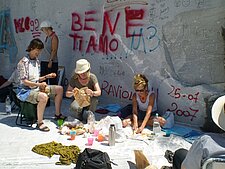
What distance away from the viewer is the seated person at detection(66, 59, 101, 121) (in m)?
5.84

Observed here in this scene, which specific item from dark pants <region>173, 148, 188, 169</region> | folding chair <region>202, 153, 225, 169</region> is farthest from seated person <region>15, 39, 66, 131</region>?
folding chair <region>202, 153, 225, 169</region>

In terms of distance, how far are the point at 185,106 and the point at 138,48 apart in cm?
148

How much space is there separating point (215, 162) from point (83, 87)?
3.80 m

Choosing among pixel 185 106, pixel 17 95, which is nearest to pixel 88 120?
pixel 17 95

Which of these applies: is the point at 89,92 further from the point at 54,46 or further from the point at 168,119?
the point at 54,46

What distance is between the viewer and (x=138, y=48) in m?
6.73

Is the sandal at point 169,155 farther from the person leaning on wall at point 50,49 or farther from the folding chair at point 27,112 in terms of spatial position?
the person leaning on wall at point 50,49

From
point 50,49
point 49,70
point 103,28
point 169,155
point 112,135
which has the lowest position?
point 169,155

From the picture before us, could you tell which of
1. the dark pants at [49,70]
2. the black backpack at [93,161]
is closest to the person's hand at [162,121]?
the black backpack at [93,161]

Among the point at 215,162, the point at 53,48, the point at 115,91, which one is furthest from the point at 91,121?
the point at 215,162

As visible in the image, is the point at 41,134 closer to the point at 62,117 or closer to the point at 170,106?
the point at 62,117

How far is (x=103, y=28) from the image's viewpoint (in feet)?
24.6

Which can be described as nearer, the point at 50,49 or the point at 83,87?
the point at 83,87

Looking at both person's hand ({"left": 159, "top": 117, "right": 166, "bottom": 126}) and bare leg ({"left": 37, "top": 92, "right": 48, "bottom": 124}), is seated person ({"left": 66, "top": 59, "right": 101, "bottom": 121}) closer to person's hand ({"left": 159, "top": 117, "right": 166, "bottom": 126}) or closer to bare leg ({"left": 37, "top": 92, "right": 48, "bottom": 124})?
bare leg ({"left": 37, "top": 92, "right": 48, "bottom": 124})
